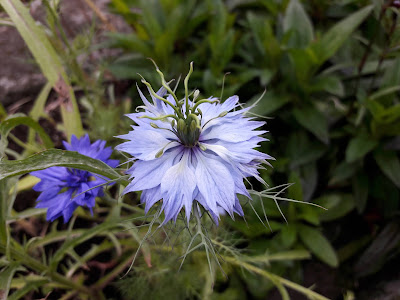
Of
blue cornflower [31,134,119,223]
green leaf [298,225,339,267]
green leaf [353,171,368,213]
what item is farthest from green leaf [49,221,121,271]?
green leaf [353,171,368,213]

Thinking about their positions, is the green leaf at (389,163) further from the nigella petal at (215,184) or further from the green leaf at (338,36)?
the nigella petal at (215,184)

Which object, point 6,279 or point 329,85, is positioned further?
point 329,85

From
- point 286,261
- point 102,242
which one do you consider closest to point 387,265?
point 286,261

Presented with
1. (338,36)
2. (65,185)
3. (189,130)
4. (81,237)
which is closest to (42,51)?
(65,185)

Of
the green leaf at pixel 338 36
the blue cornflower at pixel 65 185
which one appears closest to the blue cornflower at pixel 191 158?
the blue cornflower at pixel 65 185

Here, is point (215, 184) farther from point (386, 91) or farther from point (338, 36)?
point (338, 36)

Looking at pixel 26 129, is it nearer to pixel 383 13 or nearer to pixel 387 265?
pixel 383 13

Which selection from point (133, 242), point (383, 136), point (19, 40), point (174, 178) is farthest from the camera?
point (19, 40)

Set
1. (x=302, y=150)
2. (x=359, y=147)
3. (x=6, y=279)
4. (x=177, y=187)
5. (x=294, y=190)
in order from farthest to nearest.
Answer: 1. (x=302, y=150)
2. (x=359, y=147)
3. (x=294, y=190)
4. (x=6, y=279)
5. (x=177, y=187)
